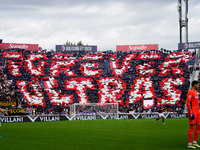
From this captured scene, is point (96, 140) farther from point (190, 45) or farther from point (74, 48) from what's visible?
point (190, 45)

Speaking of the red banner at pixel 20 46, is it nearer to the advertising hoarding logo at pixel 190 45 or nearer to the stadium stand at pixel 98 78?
the stadium stand at pixel 98 78

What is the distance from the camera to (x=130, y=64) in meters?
77.9

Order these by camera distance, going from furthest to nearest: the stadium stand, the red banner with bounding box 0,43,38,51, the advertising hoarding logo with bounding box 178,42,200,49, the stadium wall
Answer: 1. the advertising hoarding logo with bounding box 178,42,200,49
2. the red banner with bounding box 0,43,38,51
3. the stadium stand
4. the stadium wall

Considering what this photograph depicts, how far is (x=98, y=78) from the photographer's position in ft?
245

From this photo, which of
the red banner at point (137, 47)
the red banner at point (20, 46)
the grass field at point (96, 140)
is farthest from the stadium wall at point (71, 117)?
the red banner at point (20, 46)

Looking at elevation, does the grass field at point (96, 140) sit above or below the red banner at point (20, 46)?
below

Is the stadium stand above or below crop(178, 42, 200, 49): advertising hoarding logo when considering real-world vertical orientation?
below

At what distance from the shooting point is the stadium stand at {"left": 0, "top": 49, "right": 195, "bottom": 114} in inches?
2596

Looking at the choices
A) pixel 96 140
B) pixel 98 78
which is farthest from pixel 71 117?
pixel 96 140

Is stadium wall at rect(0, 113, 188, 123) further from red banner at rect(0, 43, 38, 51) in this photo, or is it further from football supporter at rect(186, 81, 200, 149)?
football supporter at rect(186, 81, 200, 149)

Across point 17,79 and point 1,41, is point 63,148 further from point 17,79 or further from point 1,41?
point 1,41

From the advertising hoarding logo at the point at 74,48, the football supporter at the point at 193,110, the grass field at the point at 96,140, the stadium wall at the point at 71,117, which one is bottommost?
the stadium wall at the point at 71,117

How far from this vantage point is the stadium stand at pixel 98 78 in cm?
6594

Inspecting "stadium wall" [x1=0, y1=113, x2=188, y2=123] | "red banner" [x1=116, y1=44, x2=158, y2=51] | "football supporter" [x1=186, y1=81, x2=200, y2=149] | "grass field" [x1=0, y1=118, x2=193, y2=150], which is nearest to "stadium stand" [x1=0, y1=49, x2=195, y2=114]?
"red banner" [x1=116, y1=44, x2=158, y2=51]
